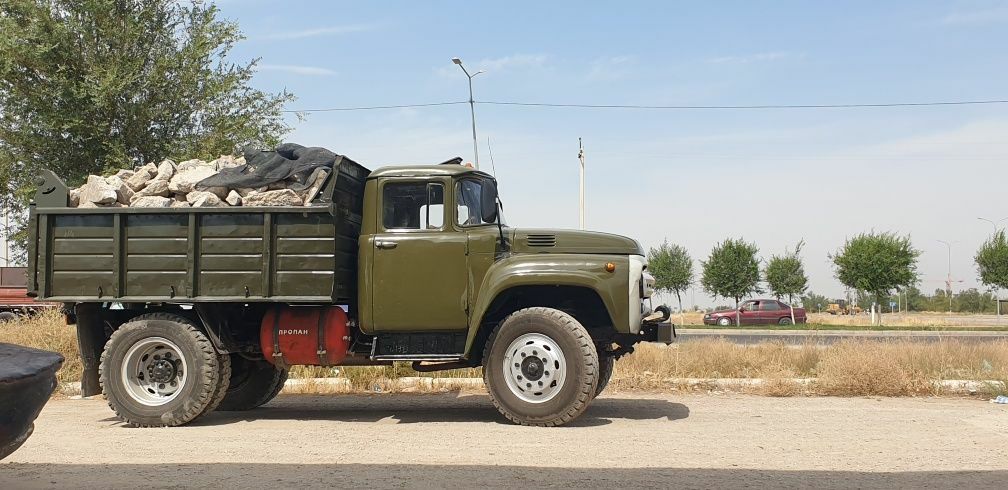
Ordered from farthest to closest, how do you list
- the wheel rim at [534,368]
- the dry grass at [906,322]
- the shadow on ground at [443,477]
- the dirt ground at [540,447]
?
the dry grass at [906,322]
the wheel rim at [534,368]
the dirt ground at [540,447]
the shadow on ground at [443,477]

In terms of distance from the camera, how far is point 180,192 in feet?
29.9

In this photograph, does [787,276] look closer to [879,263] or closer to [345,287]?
[879,263]

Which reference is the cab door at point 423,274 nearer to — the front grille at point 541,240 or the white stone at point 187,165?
the front grille at point 541,240

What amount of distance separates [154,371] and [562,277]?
4.26 metres

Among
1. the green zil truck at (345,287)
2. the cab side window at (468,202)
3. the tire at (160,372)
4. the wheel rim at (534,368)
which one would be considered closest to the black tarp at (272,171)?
the green zil truck at (345,287)

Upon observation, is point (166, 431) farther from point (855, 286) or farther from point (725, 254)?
point (725, 254)

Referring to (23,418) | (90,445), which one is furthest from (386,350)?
(23,418)

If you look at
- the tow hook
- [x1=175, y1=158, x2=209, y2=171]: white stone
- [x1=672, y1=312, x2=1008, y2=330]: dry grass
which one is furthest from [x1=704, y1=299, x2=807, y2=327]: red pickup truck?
[x1=175, y1=158, x2=209, y2=171]: white stone

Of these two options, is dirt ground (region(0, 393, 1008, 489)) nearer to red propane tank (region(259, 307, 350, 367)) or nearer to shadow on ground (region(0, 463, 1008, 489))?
shadow on ground (region(0, 463, 1008, 489))

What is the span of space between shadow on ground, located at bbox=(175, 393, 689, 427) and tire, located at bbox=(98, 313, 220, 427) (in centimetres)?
48

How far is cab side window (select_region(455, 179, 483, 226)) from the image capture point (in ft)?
29.2

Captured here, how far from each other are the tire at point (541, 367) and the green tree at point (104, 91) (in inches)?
499

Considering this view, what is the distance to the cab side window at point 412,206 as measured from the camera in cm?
891

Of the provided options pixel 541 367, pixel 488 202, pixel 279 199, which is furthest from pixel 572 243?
pixel 279 199
